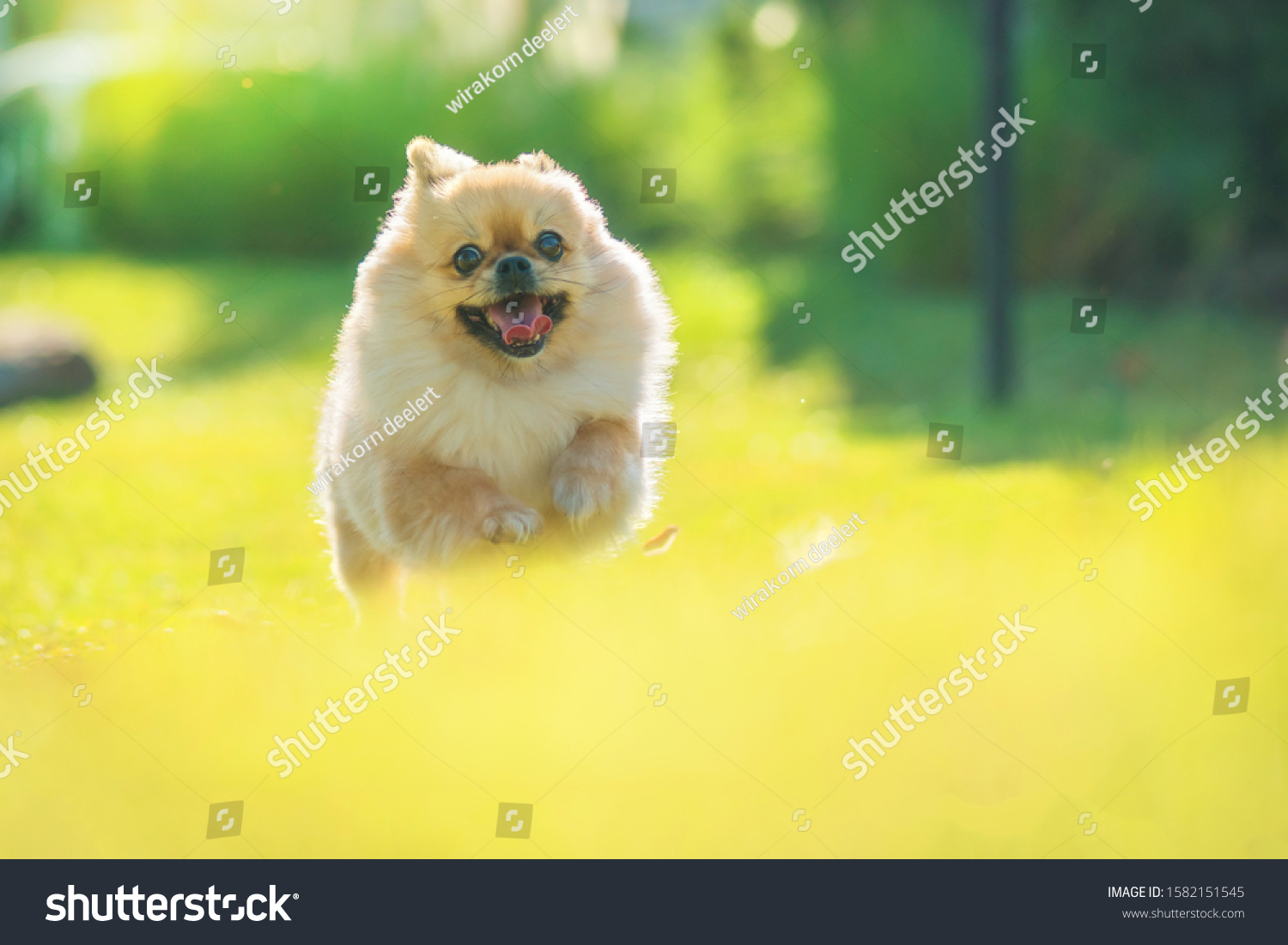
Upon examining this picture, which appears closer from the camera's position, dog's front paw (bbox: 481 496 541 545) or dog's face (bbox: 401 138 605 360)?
dog's front paw (bbox: 481 496 541 545)

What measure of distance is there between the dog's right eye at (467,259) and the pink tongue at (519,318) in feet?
0.39

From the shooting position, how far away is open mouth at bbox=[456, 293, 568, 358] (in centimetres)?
326

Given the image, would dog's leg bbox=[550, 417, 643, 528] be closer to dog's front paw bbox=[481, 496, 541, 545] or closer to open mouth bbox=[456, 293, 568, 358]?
dog's front paw bbox=[481, 496, 541, 545]

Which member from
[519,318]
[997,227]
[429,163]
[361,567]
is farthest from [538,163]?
[997,227]

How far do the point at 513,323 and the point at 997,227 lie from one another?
196 inches

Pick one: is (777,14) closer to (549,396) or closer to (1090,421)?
(1090,421)

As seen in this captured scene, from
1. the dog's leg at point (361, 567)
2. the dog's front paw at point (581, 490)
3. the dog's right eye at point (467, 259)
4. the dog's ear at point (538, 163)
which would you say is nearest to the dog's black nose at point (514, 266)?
the dog's right eye at point (467, 259)

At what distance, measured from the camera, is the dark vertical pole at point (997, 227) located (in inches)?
290

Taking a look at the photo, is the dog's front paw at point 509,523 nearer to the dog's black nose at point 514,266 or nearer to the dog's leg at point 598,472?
the dog's leg at point 598,472

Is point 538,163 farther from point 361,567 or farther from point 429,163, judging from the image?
point 361,567

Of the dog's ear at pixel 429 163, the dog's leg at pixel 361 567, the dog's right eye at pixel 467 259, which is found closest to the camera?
the dog's right eye at pixel 467 259

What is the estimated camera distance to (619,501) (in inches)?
131

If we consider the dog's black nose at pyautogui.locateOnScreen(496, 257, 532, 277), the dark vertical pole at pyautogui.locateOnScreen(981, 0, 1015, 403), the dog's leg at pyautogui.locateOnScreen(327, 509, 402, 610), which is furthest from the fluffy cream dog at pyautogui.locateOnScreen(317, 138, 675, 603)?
the dark vertical pole at pyautogui.locateOnScreen(981, 0, 1015, 403)

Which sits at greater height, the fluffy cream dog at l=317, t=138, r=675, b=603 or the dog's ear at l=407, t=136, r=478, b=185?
the dog's ear at l=407, t=136, r=478, b=185
